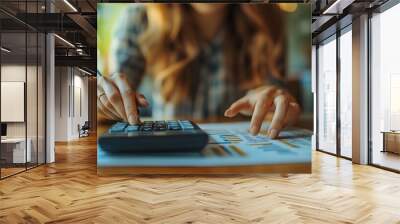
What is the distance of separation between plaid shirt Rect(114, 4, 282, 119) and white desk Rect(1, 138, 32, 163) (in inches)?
93.5

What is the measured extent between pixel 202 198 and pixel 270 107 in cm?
226

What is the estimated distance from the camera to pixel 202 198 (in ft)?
15.6

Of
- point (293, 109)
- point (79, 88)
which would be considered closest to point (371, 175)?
point (293, 109)

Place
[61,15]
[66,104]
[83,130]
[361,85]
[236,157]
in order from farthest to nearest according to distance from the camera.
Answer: [83,130]
[66,104]
[361,85]
[61,15]
[236,157]

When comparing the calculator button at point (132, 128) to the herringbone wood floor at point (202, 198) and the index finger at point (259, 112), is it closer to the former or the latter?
the herringbone wood floor at point (202, 198)

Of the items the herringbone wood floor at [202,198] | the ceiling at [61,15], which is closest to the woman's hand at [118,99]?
the herringbone wood floor at [202,198]

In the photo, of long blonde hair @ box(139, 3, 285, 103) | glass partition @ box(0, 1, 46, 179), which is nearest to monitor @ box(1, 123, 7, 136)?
glass partition @ box(0, 1, 46, 179)

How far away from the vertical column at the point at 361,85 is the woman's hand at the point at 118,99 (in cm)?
459

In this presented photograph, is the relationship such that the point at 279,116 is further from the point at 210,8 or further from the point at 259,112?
the point at 210,8

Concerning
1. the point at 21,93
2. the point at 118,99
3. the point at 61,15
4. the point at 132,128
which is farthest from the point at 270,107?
the point at 61,15

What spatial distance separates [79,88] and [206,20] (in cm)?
1228

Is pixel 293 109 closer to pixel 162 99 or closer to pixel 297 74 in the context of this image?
pixel 297 74

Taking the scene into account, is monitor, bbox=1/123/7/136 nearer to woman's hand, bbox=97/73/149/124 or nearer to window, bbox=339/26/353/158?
woman's hand, bbox=97/73/149/124

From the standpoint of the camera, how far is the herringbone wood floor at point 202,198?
386 cm
